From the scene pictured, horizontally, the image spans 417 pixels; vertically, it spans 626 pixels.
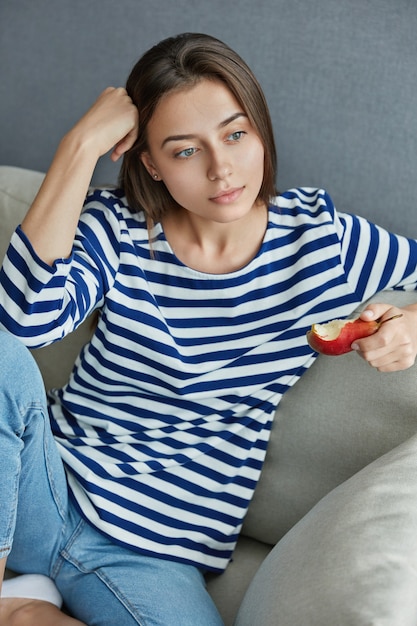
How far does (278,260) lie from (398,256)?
0.20m

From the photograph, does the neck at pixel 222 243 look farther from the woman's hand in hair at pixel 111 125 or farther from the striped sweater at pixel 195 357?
the woman's hand in hair at pixel 111 125

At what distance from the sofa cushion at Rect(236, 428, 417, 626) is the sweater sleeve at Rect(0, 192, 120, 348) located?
1.57 ft

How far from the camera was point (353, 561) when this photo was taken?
101cm

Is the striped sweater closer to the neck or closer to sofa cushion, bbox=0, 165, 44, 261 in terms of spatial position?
the neck

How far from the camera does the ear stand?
4.47 ft

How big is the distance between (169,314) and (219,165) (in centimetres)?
28

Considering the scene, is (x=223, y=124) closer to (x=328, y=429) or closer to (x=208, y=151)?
(x=208, y=151)

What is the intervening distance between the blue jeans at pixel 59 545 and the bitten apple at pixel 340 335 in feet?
1.40

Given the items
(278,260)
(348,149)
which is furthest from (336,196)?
(278,260)

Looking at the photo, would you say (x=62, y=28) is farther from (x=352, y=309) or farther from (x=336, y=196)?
(x=352, y=309)

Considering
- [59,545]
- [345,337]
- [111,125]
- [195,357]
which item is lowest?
[59,545]

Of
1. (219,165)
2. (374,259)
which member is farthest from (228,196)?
(374,259)

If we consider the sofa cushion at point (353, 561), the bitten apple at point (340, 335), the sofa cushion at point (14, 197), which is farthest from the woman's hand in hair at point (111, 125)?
the sofa cushion at point (353, 561)

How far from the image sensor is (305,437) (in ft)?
4.55
